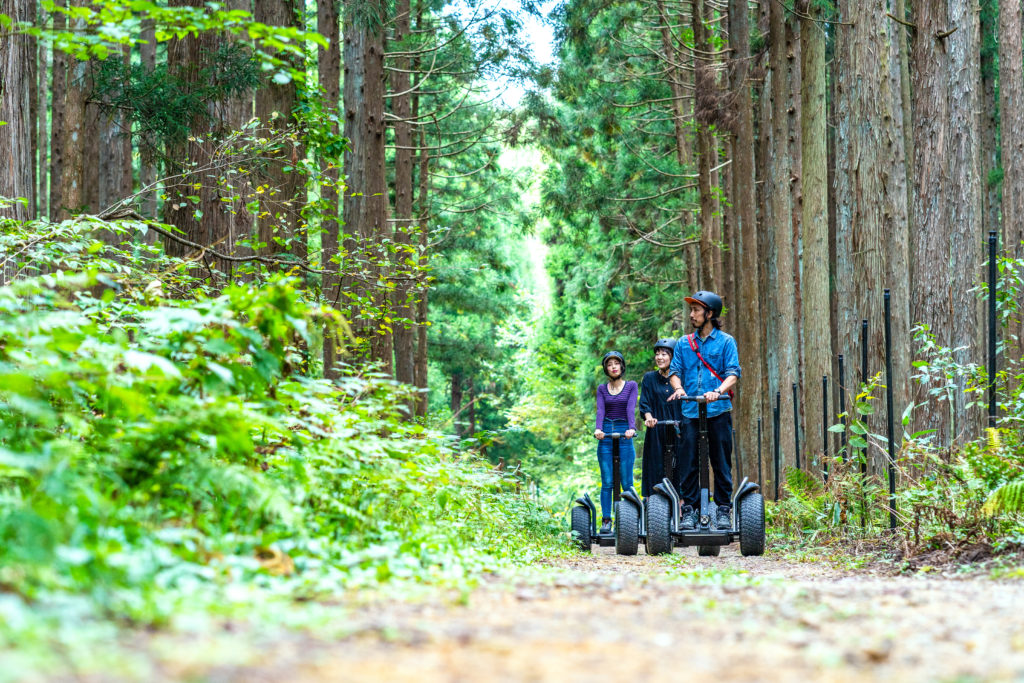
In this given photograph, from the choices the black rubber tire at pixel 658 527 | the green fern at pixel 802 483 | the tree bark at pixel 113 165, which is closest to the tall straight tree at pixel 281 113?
the black rubber tire at pixel 658 527

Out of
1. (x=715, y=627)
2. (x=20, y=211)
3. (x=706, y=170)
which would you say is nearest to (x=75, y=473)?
(x=715, y=627)

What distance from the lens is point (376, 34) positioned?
14.0 m

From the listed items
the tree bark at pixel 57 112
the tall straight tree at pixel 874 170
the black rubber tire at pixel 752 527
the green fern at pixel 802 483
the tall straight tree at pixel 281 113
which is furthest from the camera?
the tree bark at pixel 57 112

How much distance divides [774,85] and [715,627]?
17341 millimetres

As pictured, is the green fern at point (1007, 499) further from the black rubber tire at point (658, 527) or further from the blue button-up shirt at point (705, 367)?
the black rubber tire at point (658, 527)

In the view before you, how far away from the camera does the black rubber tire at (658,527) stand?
27.2ft

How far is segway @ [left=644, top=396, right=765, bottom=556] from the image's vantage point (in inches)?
318

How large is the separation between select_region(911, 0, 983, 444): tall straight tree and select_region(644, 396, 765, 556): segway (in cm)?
280

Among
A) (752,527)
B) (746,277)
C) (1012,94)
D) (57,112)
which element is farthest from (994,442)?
(57,112)

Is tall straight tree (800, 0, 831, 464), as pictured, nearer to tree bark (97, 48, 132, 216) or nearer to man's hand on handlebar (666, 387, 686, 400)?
man's hand on handlebar (666, 387, 686, 400)

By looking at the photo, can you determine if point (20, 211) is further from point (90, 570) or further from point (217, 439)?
point (90, 570)

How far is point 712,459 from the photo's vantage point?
820 centimetres

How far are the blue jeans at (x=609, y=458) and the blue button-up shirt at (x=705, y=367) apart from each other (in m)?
1.74

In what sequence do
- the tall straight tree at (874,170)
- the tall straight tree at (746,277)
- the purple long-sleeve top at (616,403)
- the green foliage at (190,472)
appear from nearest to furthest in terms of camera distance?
the green foliage at (190,472) < the purple long-sleeve top at (616,403) < the tall straight tree at (874,170) < the tall straight tree at (746,277)
